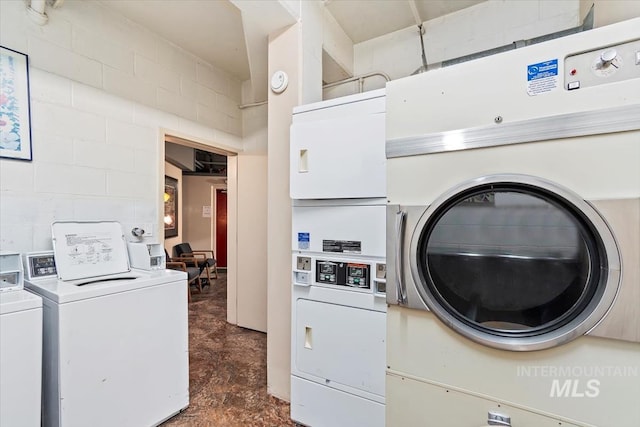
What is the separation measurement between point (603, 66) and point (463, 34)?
1531 millimetres

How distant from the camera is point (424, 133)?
1.21m

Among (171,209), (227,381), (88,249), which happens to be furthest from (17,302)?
(171,209)

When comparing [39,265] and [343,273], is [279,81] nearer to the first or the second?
[343,273]

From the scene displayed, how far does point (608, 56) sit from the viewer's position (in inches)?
35.8

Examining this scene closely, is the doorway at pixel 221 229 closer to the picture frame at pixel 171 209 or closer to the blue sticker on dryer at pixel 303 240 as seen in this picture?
the picture frame at pixel 171 209

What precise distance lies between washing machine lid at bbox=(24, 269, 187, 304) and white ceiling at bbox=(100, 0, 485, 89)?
1.75 m

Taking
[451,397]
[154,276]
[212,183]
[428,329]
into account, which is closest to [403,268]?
[428,329]

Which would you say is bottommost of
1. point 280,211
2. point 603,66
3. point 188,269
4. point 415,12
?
point 188,269

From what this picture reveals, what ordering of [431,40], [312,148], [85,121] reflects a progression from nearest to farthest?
[312,148]
[85,121]
[431,40]

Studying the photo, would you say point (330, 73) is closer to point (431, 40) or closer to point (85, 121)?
point (431, 40)

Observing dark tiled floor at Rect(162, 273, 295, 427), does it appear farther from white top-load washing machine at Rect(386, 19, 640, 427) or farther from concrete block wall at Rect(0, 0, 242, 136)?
concrete block wall at Rect(0, 0, 242, 136)

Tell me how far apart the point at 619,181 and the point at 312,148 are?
48.5 inches

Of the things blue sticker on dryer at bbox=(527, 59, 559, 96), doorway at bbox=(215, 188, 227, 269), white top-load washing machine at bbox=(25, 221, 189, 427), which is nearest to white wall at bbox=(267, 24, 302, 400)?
white top-load washing machine at bbox=(25, 221, 189, 427)

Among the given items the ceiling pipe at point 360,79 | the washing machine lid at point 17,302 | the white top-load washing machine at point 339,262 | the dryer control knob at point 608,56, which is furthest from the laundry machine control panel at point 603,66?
the washing machine lid at point 17,302
